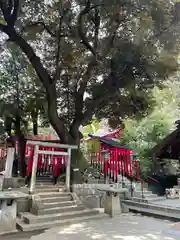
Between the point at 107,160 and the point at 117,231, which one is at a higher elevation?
the point at 107,160

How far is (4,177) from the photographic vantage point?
27.0 ft

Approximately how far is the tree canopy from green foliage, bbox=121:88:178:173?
262cm

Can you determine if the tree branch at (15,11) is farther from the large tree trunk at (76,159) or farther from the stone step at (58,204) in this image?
the stone step at (58,204)

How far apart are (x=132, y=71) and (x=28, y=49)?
16.0ft

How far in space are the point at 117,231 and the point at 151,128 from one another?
9.56m

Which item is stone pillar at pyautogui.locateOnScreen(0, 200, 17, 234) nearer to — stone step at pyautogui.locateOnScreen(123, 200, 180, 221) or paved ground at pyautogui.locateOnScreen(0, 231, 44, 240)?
paved ground at pyautogui.locateOnScreen(0, 231, 44, 240)

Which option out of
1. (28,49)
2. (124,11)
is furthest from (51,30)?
(124,11)

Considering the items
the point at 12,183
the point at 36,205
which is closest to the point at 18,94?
the point at 12,183

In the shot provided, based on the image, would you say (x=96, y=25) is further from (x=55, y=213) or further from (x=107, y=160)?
(x=55, y=213)

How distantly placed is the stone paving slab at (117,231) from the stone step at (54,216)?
0.58 meters

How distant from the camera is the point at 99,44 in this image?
1031cm

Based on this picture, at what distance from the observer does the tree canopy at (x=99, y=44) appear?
27.7ft

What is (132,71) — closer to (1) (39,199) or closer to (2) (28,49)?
(2) (28,49)

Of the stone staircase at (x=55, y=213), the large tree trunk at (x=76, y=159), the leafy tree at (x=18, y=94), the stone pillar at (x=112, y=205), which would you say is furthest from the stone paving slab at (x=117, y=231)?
the leafy tree at (x=18, y=94)
